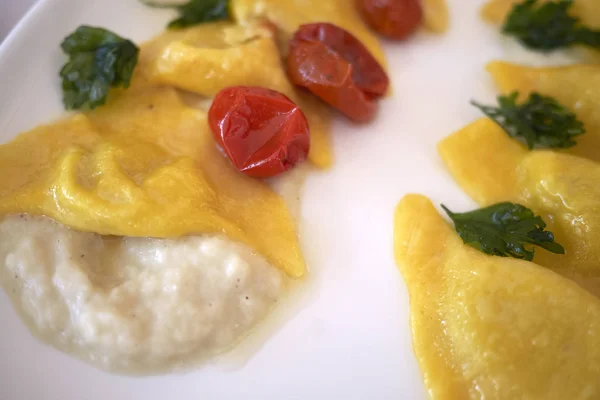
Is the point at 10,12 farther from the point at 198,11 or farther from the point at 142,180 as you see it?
the point at 142,180

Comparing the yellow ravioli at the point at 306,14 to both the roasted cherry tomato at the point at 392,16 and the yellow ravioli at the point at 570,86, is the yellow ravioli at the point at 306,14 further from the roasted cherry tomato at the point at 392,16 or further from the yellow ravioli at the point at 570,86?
the yellow ravioli at the point at 570,86

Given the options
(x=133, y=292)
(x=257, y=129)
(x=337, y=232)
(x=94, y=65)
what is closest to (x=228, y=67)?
(x=257, y=129)

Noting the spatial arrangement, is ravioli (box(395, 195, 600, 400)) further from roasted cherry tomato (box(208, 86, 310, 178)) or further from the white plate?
roasted cherry tomato (box(208, 86, 310, 178))

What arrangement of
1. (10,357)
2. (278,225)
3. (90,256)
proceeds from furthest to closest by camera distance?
(278,225) → (90,256) → (10,357)

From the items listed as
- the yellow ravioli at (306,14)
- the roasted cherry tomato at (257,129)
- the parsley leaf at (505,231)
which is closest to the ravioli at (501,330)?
the parsley leaf at (505,231)

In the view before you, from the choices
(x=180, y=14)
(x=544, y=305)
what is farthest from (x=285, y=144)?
(x=544, y=305)

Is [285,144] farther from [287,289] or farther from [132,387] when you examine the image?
[132,387]
